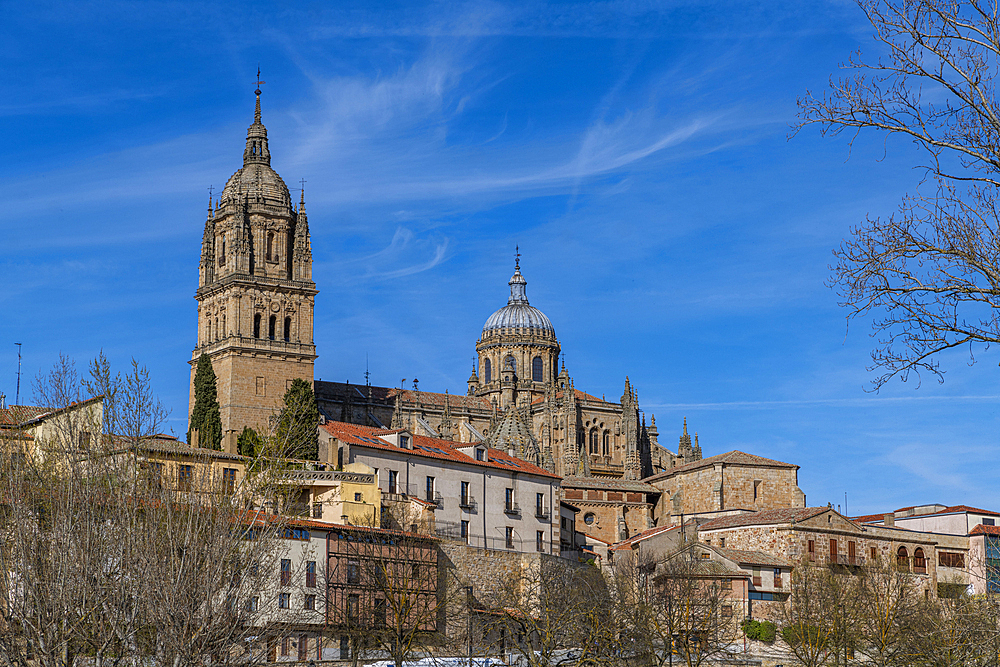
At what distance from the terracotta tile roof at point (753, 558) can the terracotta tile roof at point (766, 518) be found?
2.58 m

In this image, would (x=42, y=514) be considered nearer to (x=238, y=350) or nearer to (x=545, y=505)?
(x=545, y=505)

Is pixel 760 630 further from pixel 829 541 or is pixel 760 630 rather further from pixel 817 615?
pixel 829 541

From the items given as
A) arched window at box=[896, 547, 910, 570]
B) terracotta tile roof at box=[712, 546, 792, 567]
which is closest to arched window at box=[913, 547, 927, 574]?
arched window at box=[896, 547, 910, 570]

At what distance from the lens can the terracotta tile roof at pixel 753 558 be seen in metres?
68.7

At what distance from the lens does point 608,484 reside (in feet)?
307

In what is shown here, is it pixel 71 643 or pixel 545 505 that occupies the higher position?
pixel 545 505

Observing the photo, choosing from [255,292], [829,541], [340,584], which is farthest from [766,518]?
[255,292]

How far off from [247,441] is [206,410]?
588 cm

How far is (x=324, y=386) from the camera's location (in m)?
108

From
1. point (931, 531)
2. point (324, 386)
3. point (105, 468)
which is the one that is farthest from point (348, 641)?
point (324, 386)

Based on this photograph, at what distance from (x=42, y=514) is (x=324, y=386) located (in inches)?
2857

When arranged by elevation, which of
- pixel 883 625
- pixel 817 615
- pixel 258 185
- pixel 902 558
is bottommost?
pixel 883 625

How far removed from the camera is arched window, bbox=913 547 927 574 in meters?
76.6

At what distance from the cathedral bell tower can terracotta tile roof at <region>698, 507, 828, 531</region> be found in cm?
3438
